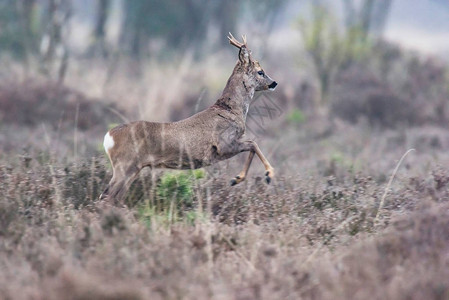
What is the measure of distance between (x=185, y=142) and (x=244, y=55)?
1.46 meters

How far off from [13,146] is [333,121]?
25.0 ft

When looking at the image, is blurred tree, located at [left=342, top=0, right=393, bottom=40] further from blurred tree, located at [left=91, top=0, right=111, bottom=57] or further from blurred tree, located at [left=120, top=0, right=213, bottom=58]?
blurred tree, located at [left=91, top=0, right=111, bottom=57]

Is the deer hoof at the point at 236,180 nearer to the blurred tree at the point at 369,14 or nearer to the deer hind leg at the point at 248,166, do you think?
the deer hind leg at the point at 248,166

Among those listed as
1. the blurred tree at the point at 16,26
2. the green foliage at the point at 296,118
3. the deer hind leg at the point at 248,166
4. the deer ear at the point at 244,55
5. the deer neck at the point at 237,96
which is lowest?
the deer hind leg at the point at 248,166

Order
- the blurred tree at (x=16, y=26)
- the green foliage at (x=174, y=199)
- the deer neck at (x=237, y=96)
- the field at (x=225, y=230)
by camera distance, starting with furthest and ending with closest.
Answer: the blurred tree at (x=16, y=26) < the deer neck at (x=237, y=96) < the green foliage at (x=174, y=199) < the field at (x=225, y=230)

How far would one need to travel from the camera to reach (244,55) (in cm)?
879

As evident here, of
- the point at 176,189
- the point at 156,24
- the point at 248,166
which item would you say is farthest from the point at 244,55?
the point at 156,24

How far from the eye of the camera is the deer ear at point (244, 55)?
344 inches

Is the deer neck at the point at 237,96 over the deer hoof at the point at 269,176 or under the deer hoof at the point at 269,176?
over

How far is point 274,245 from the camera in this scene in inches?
248

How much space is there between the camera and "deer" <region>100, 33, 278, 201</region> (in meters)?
7.67

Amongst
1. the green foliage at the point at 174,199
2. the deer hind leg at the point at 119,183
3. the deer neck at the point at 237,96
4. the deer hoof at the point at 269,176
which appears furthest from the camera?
the deer neck at the point at 237,96

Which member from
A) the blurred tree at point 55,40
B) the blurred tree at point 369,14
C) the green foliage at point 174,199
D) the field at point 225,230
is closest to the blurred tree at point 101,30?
the blurred tree at point 55,40

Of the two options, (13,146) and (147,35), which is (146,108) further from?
(147,35)
